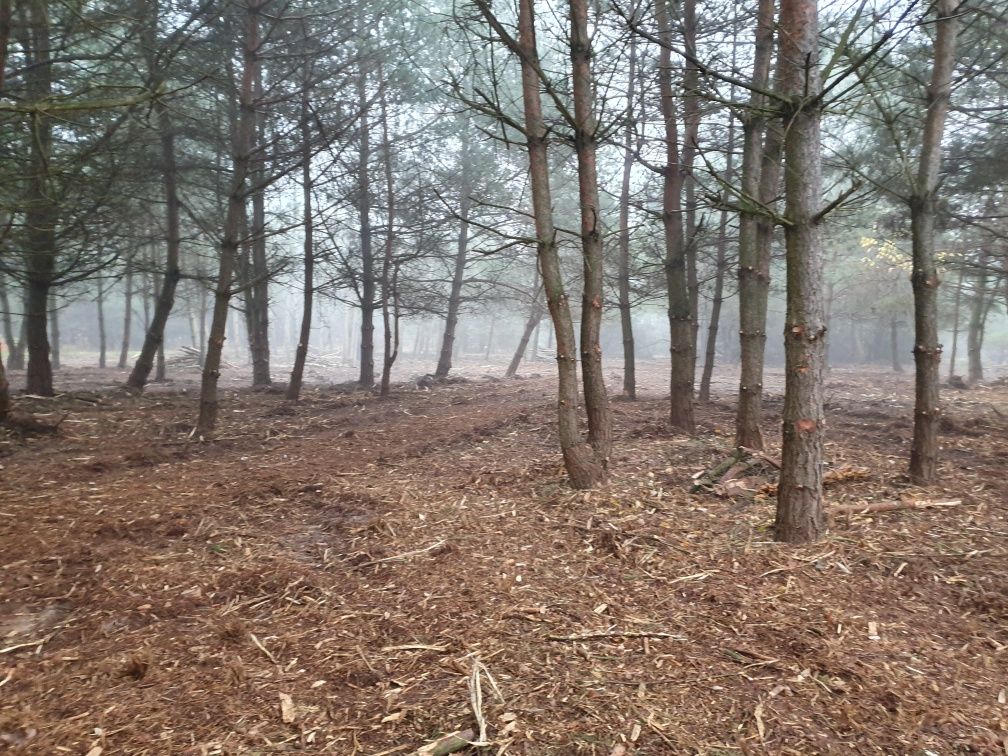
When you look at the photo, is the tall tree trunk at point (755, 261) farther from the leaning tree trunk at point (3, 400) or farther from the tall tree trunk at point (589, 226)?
the leaning tree trunk at point (3, 400)

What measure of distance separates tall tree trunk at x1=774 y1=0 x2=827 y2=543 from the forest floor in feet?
2.28

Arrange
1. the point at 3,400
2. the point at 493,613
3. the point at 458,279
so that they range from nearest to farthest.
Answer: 1. the point at 493,613
2. the point at 3,400
3. the point at 458,279

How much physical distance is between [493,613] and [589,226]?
137 inches

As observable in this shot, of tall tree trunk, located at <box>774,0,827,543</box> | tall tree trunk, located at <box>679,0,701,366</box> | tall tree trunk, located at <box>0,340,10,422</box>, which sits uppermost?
tall tree trunk, located at <box>679,0,701,366</box>

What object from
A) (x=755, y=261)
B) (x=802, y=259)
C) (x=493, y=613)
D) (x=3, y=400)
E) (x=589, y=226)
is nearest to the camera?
(x=493, y=613)

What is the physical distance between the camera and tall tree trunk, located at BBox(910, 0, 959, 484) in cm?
550

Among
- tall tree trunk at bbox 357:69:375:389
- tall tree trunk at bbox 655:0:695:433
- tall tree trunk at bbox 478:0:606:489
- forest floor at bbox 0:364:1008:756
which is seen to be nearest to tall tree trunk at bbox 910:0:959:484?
forest floor at bbox 0:364:1008:756

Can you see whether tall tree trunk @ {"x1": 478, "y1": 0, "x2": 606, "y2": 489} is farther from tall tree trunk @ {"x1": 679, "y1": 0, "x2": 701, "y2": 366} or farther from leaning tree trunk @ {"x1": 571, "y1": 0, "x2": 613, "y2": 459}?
tall tree trunk @ {"x1": 679, "y1": 0, "x2": 701, "y2": 366}

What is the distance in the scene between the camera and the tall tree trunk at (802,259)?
3984 millimetres

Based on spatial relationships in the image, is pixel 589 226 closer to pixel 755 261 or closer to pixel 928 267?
pixel 755 261

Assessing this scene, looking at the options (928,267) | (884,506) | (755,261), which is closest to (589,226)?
(755,261)

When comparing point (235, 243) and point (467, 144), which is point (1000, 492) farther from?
point (467, 144)

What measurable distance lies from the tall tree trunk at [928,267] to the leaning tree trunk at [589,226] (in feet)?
8.77

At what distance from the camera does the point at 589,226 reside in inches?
221
